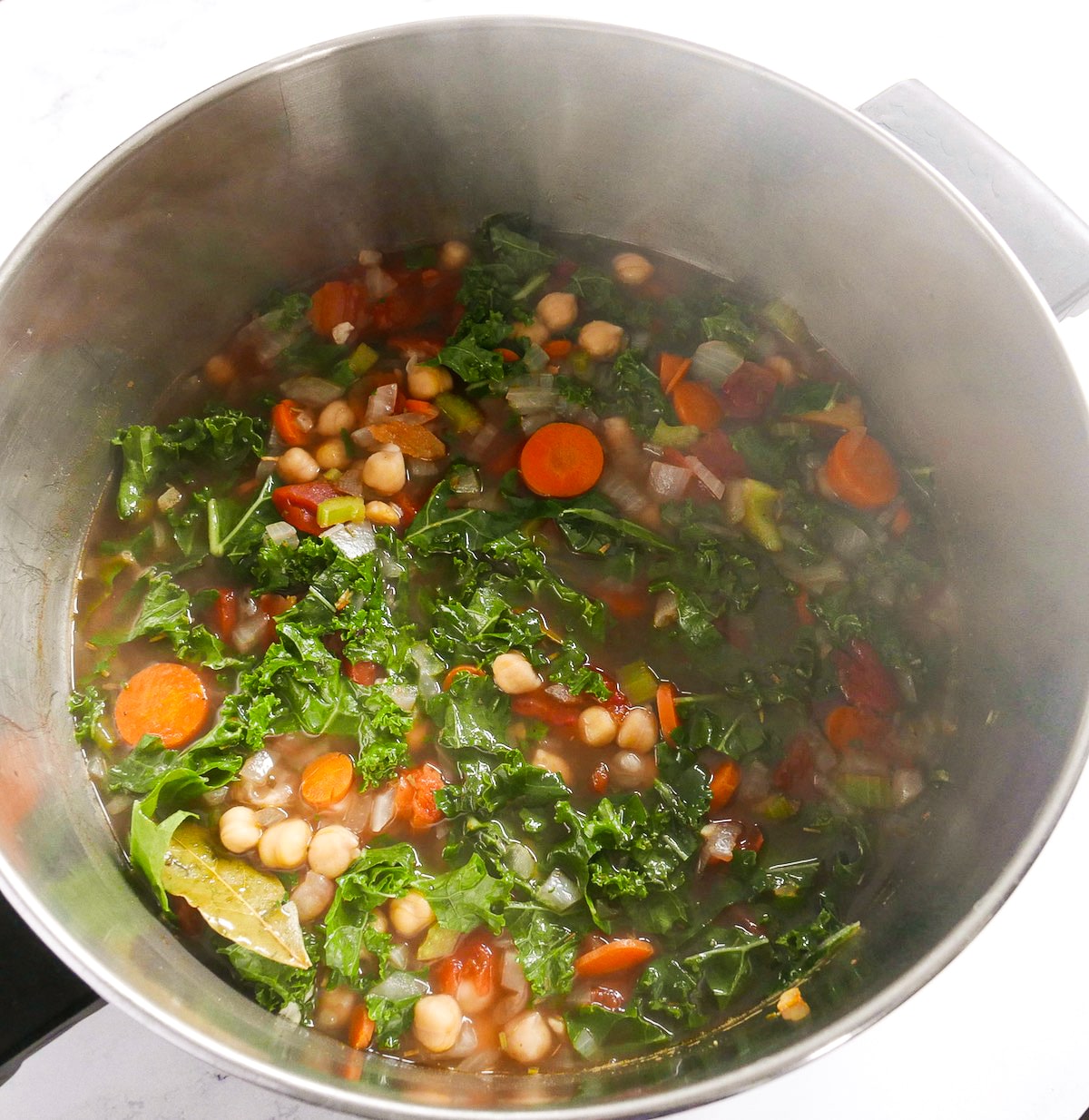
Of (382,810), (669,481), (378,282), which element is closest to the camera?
(382,810)

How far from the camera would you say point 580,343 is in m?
3.21

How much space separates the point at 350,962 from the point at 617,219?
2.49 metres

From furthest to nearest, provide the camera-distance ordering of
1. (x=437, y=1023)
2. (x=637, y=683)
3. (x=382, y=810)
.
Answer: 1. (x=637, y=683)
2. (x=382, y=810)
3. (x=437, y=1023)

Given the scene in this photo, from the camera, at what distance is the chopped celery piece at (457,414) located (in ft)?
10.2

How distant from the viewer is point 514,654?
2.73m

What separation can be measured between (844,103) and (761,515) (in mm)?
1387

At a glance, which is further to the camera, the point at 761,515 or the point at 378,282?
the point at 378,282

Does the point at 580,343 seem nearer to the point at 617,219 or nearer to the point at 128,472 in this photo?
the point at 617,219

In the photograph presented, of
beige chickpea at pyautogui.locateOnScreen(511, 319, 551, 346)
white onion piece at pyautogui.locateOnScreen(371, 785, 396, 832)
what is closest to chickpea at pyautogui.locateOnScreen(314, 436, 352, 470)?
beige chickpea at pyautogui.locateOnScreen(511, 319, 551, 346)

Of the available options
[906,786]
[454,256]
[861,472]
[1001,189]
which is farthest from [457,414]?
[906,786]

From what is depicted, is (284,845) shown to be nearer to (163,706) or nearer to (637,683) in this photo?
(163,706)

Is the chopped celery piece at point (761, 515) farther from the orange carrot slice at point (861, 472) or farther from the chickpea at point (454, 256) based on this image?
the chickpea at point (454, 256)

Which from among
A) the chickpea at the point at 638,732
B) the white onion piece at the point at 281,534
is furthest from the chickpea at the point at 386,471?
the chickpea at the point at 638,732

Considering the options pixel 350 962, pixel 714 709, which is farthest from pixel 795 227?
pixel 350 962
